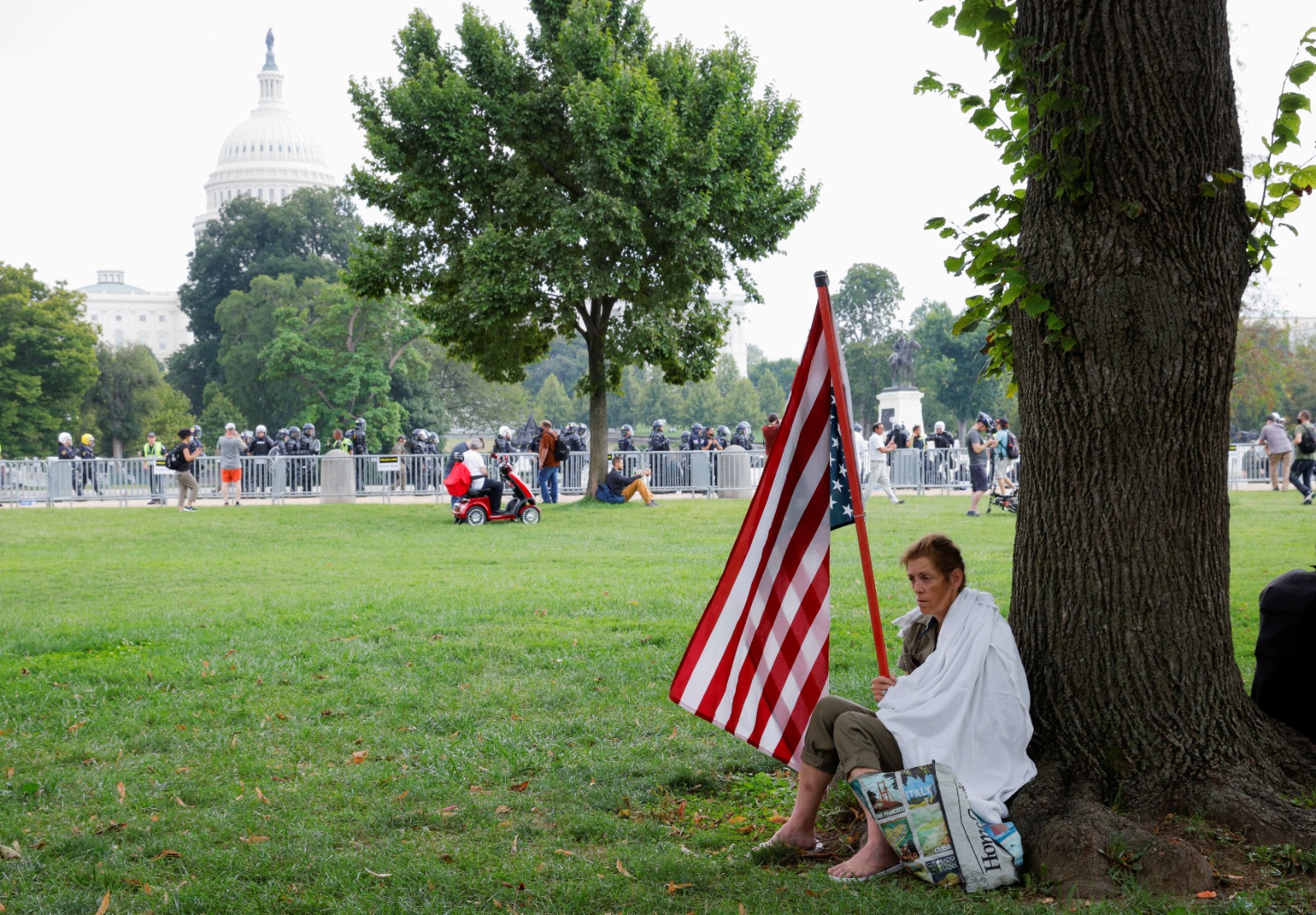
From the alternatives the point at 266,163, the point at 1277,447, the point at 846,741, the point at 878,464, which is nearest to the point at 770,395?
the point at 266,163

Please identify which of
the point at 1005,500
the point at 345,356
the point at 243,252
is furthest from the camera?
the point at 243,252

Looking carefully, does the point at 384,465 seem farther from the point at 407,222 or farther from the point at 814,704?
the point at 814,704

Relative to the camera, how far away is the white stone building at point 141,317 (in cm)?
14762

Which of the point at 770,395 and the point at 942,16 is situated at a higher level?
the point at 770,395

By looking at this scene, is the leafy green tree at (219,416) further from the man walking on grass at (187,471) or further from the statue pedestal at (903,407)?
the man walking on grass at (187,471)

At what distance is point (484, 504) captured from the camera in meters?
20.3

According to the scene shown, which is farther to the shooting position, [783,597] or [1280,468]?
[1280,468]

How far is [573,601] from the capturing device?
10977 millimetres

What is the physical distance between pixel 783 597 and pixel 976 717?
103 centimetres

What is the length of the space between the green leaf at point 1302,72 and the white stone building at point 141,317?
504ft

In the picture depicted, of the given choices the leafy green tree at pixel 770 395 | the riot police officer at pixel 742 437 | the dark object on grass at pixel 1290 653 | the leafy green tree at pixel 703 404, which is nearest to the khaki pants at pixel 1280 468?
the riot police officer at pixel 742 437

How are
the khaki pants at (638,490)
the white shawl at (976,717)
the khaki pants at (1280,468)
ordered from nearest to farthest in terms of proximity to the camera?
the white shawl at (976,717) → the khaki pants at (638,490) → the khaki pants at (1280,468)

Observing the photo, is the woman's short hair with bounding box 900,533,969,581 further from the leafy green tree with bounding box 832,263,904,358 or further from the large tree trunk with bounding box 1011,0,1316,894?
the leafy green tree with bounding box 832,263,904,358

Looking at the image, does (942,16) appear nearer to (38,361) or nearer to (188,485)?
(188,485)
